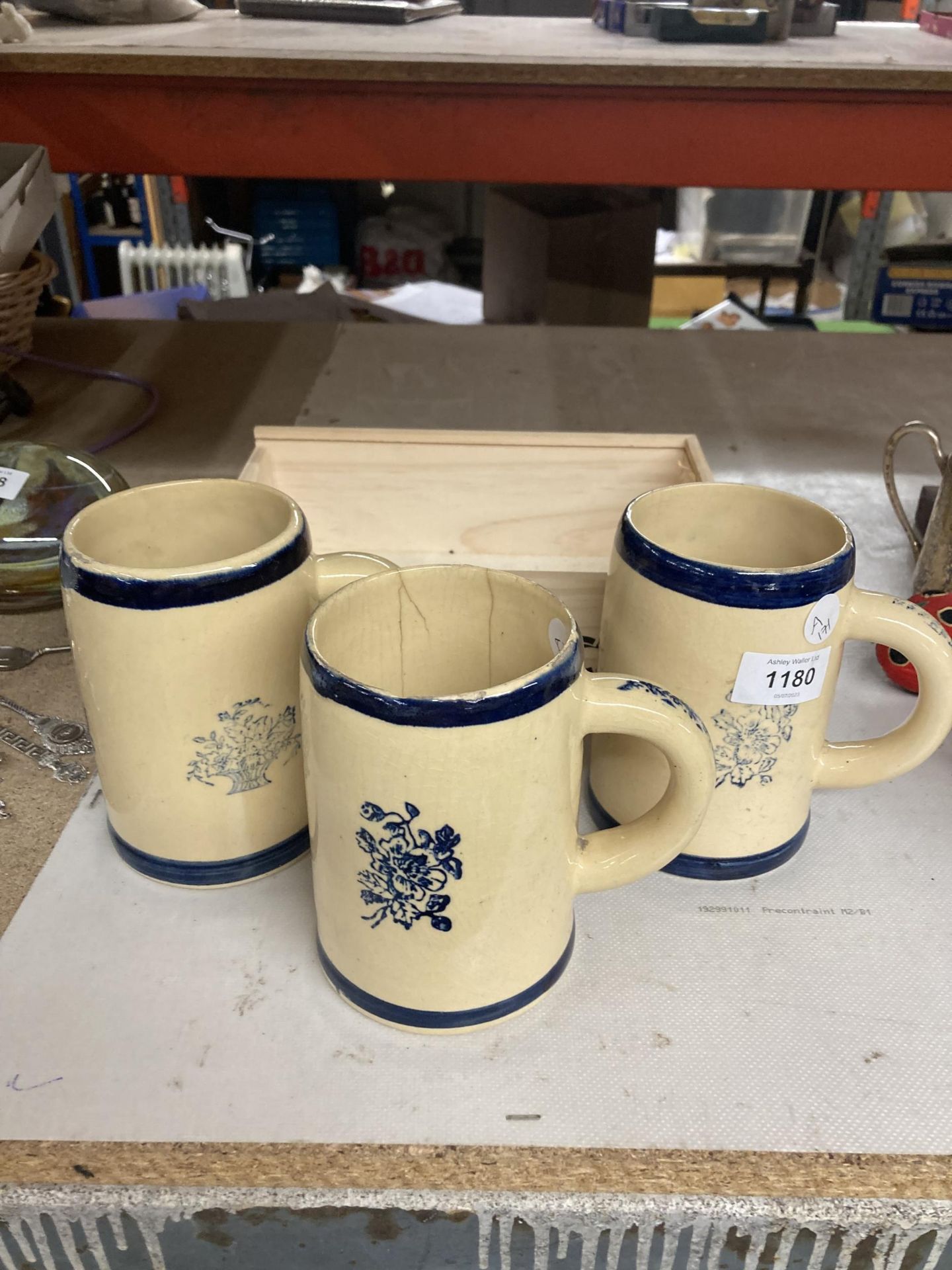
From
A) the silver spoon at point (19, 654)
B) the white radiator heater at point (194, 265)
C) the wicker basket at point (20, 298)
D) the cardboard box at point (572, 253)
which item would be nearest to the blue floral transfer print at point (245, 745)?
the silver spoon at point (19, 654)

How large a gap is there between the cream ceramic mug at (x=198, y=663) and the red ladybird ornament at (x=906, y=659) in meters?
0.33

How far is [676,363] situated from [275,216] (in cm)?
178

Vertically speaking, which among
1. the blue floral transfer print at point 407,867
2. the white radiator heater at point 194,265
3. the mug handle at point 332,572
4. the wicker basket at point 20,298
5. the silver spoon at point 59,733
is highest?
the mug handle at point 332,572

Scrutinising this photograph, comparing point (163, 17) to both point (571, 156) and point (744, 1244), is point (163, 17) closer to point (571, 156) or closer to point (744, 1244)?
point (571, 156)

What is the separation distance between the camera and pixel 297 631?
1.36ft

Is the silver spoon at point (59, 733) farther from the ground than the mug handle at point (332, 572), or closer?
closer

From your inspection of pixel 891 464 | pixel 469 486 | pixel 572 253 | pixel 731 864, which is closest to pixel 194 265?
pixel 572 253

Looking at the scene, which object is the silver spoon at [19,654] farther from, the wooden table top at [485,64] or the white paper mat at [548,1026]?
the wooden table top at [485,64]

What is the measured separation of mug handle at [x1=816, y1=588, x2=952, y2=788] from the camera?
0.41 metres

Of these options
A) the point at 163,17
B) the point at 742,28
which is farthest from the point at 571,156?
the point at 163,17

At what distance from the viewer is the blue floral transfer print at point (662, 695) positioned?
0.36m

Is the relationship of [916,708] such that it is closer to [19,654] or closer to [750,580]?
[750,580]

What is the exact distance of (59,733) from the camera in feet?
1.82

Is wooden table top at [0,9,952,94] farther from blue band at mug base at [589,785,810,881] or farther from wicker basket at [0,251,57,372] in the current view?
blue band at mug base at [589,785,810,881]
